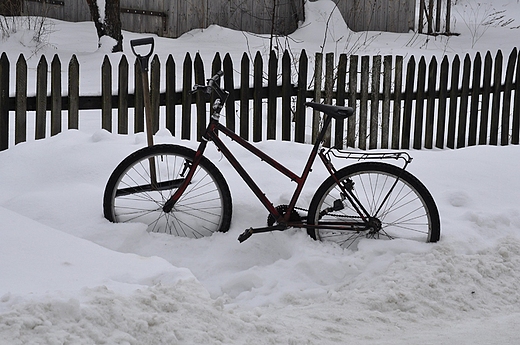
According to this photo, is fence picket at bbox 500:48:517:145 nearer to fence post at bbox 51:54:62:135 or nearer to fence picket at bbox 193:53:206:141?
fence picket at bbox 193:53:206:141

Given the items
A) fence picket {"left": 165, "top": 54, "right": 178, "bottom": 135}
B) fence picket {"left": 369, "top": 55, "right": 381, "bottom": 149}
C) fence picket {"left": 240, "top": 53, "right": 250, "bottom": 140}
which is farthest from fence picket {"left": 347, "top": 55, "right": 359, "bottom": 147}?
fence picket {"left": 165, "top": 54, "right": 178, "bottom": 135}

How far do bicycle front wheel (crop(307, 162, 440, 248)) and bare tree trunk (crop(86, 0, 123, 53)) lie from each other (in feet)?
27.9

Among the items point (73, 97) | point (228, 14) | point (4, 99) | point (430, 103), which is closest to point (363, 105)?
point (430, 103)

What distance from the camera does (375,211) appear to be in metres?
4.75

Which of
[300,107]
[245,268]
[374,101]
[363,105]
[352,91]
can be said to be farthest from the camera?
[374,101]

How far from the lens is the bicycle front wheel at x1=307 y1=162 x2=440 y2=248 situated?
4.31m

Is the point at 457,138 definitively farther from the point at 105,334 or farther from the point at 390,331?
the point at 105,334

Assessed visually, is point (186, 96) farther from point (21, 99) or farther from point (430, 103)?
point (430, 103)

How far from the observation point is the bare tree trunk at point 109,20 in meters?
12.0

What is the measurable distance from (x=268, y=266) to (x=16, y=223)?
5.06 feet

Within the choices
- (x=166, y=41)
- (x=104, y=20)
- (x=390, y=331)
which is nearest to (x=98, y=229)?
(x=390, y=331)

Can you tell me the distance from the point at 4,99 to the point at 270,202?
3.31 m

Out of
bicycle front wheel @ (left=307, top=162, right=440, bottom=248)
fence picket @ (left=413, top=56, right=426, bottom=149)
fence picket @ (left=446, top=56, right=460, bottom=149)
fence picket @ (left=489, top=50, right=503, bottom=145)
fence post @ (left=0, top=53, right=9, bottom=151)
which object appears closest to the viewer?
bicycle front wheel @ (left=307, top=162, right=440, bottom=248)

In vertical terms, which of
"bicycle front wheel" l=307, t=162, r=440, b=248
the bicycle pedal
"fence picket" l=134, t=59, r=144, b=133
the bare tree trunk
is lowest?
the bicycle pedal
